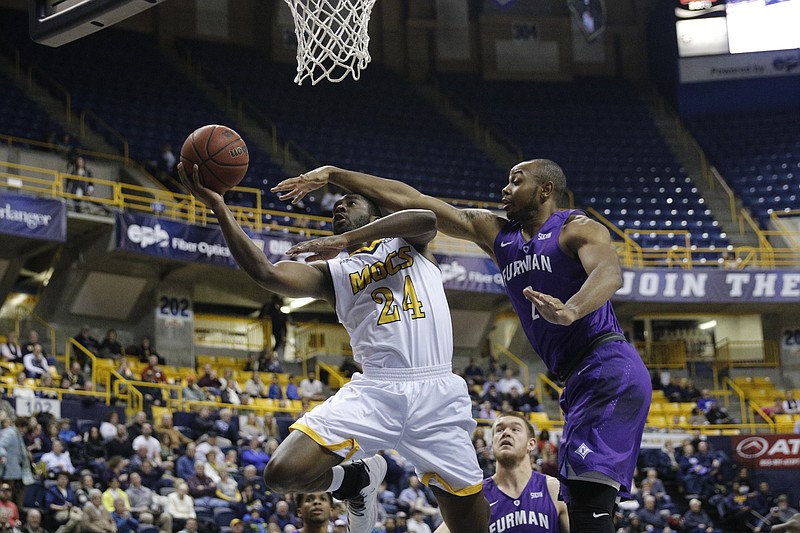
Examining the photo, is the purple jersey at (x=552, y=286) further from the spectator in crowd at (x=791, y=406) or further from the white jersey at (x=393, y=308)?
the spectator in crowd at (x=791, y=406)

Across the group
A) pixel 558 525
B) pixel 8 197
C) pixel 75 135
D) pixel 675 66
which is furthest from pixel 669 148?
pixel 558 525

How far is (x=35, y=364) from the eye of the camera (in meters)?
16.0

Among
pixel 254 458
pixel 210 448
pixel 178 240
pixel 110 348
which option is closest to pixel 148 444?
pixel 210 448

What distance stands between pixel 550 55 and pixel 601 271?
26.7 m

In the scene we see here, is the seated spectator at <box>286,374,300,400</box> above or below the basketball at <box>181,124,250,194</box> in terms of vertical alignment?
below

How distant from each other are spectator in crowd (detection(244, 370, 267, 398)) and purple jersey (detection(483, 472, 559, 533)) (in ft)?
41.1

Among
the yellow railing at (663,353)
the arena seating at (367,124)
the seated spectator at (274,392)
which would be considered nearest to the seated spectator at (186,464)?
the seated spectator at (274,392)

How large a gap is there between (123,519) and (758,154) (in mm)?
20085

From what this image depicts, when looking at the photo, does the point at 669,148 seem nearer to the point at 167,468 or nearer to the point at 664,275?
the point at 664,275

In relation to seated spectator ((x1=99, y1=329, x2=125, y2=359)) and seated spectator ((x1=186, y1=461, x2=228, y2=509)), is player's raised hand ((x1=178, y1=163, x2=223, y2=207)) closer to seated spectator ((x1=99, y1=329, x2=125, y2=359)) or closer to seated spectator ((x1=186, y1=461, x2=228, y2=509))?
seated spectator ((x1=186, y1=461, x2=228, y2=509))

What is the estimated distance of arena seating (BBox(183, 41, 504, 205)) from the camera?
25.6 metres

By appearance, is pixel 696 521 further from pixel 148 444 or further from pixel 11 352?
pixel 11 352

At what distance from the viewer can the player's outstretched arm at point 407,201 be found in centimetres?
553

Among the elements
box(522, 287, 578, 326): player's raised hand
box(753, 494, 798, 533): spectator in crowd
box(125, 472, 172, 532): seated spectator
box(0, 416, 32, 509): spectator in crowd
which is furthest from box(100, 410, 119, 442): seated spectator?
box(522, 287, 578, 326): player's raised hand
